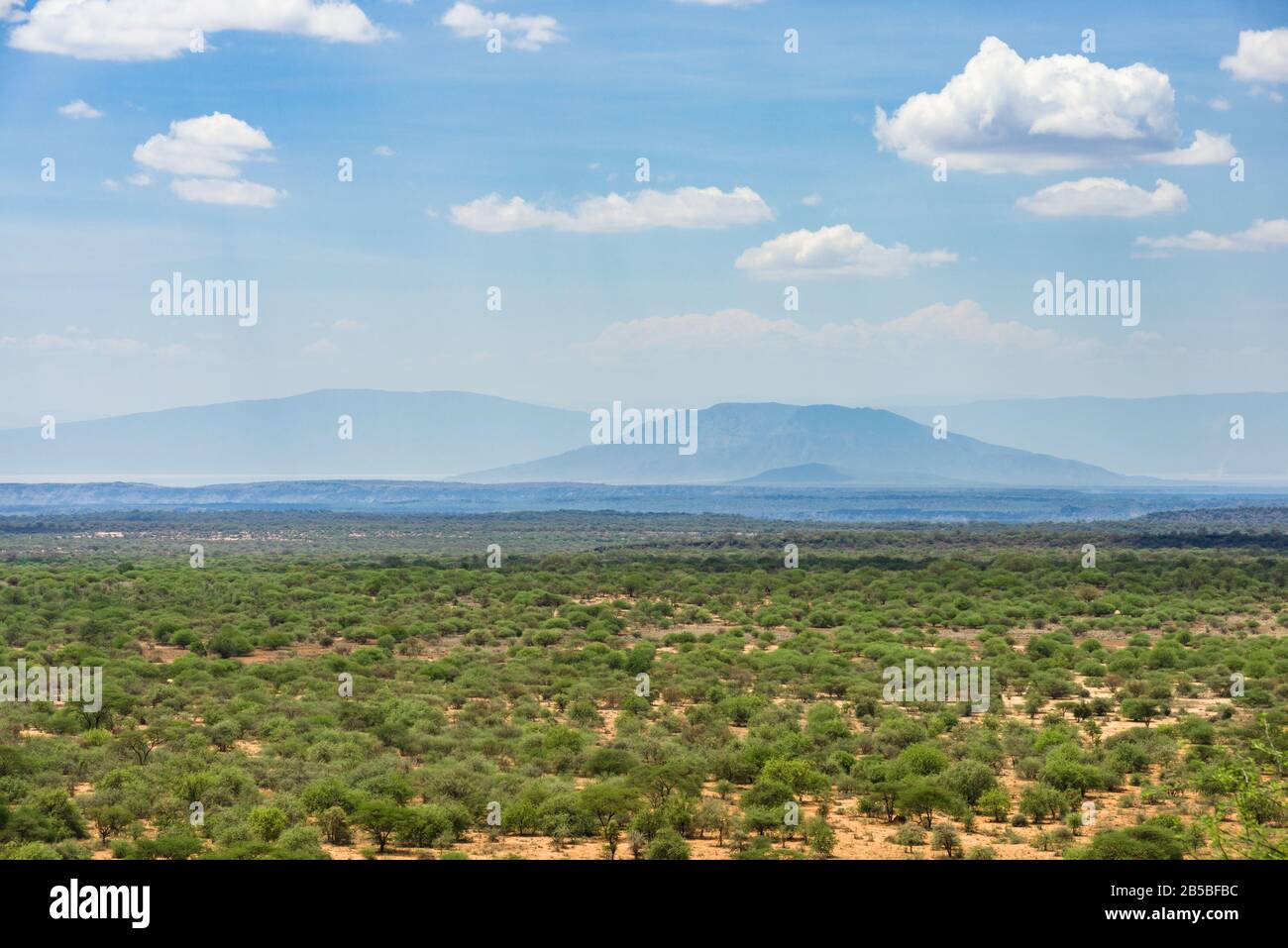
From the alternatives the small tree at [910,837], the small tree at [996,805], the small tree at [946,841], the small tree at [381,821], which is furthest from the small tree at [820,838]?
the small tree at [381,821]

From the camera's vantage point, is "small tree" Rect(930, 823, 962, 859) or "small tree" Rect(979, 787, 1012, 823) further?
"small tree" Rect(979, 787, 1012, 823)

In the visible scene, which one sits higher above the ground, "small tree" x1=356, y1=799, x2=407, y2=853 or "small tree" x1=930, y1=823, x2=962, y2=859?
"small tree" x1=356, y1=799, x2=407, y2=853

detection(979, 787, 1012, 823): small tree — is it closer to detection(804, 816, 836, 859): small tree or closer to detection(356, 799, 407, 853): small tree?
detection(804, 816, 836, 859): small tree

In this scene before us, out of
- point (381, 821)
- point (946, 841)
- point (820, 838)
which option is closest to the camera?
point (820, 838)

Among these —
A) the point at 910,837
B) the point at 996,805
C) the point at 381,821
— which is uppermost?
the point at 381,821

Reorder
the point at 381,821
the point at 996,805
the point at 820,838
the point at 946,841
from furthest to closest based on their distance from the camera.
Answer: the point at 996,805 < the point at 381,821 < the point at 946,841 < the point at 820,838

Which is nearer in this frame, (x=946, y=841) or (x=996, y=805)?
(x=946, y=841)

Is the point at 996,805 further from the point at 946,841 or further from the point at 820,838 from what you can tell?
the point at 820,838

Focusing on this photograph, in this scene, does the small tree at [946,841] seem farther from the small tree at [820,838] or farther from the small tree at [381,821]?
the small tree at [381,821]

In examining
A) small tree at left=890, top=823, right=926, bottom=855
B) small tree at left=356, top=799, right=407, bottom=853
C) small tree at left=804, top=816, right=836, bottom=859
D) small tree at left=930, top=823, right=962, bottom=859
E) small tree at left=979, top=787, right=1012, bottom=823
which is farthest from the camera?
small tree at left=979, top=787, right=1012, bottom=823

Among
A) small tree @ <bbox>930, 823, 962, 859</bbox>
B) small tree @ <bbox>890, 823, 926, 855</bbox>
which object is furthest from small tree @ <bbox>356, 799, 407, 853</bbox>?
small tree @ <bbox>930, 823, 962, 859</bbox>

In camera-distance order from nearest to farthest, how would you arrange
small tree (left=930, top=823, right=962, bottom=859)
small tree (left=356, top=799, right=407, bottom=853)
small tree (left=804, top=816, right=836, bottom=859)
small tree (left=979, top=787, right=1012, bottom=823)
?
small tree (left=804, top=816, right=836, bottom=859) → small tree (left=930, top=823, right=962, bottom=859) → small tree (left=356, top=799, right=407, bottom=853) → small tree (left=979, top=787, right=1012, bottom=823)

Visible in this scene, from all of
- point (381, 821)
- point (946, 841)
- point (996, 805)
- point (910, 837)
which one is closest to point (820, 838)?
point (910, 837)
